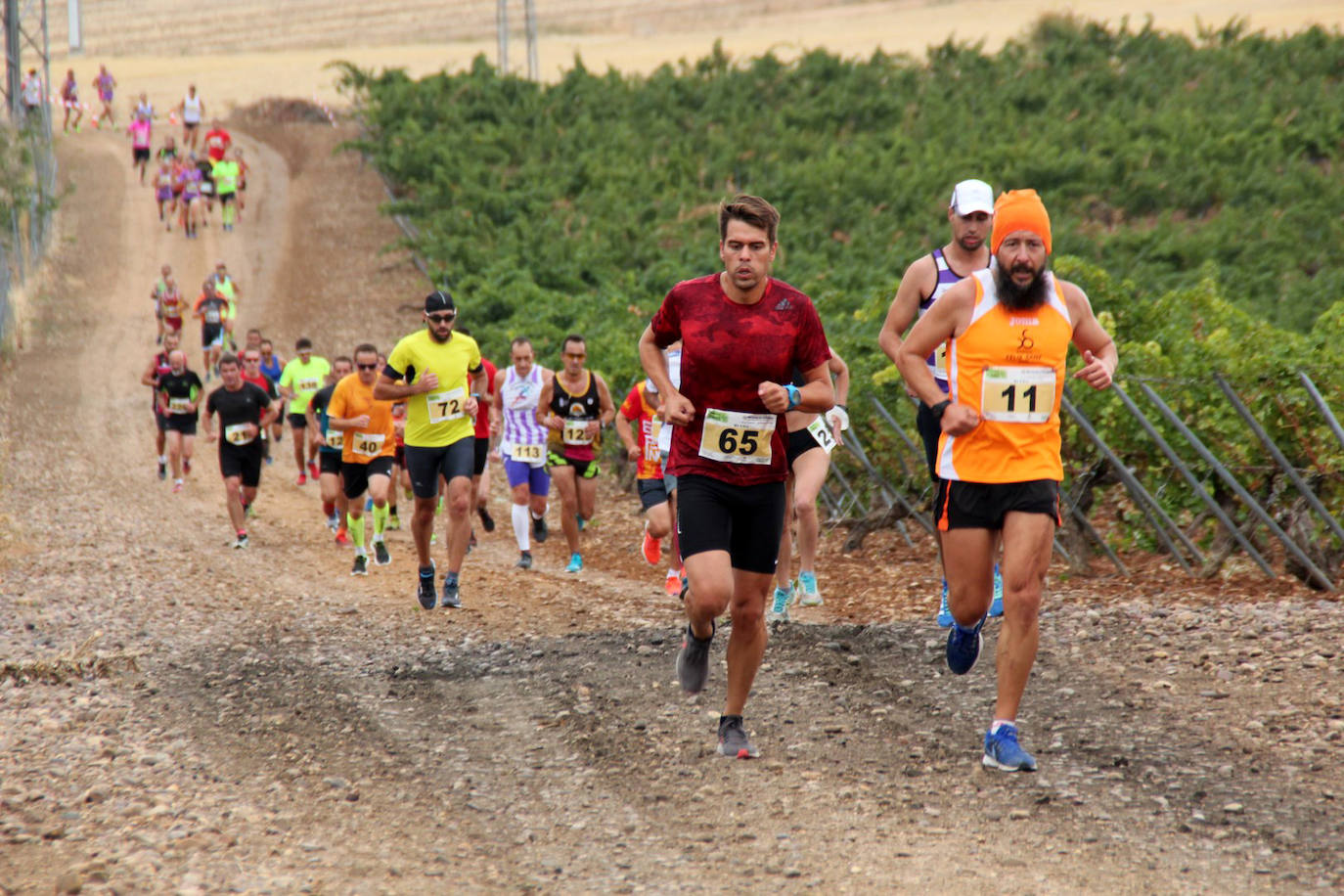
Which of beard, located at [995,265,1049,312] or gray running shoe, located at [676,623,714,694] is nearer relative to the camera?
beard, located at [995,265,1049,312]

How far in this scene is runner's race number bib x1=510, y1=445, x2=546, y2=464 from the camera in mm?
14258

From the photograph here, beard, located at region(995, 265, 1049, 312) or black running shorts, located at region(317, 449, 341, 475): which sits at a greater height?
beard, located at region(995, 265, 1049, 312)

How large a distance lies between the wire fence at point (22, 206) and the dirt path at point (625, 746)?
1868cm

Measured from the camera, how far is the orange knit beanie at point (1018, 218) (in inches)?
241

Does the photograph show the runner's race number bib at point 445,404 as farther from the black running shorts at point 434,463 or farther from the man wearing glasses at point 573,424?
the man wearing glasses at point 573,424

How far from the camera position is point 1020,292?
6117mm

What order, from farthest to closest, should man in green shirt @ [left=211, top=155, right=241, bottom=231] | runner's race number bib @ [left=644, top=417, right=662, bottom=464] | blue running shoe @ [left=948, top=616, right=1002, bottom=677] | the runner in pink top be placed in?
the runner in pink top < man in green shirt @ [left=211, top=155, right=241, bottom=231] < runner's race number bib @ [left=644, top=417, right=662, bottom=464] < blue running shoe @ [left=948, top=616, right=1002, bottom=677]

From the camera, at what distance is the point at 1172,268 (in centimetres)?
3147

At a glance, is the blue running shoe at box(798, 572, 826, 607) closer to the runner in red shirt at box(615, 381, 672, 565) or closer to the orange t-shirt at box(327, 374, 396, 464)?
the runner in red shirt at box(615, 381, 672, 565)

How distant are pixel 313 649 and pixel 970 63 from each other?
4335 cm

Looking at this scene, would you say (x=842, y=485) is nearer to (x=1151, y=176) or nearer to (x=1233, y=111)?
(x=1151, y=176)

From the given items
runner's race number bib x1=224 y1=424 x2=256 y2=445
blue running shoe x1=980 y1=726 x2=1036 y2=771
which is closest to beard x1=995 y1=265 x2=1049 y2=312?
blue running shoe x1=980 y1=726 x2=1036 y2=771

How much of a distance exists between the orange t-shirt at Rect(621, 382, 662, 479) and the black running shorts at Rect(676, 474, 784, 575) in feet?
15.7

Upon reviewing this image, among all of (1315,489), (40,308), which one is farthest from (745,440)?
(40,308)
